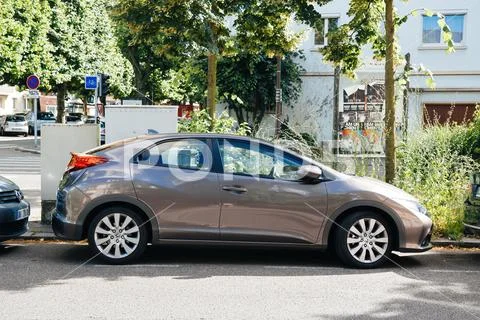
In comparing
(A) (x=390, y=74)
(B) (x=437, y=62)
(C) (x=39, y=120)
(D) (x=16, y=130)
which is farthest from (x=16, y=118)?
(A) (x=390, y=74)

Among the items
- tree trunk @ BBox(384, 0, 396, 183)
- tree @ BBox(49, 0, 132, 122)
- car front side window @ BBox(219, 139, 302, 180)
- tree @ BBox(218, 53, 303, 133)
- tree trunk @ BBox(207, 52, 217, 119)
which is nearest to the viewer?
car front side window @ BBox(219, 139, 302, 180)

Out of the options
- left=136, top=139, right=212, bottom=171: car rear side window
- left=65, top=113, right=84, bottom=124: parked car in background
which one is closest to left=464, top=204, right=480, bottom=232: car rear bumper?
left=136, top=139, right=212, bottom=171: car rear side window

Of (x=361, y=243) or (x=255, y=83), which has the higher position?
(x=255, y=83)

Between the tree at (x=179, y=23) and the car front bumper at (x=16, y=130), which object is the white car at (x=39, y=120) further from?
the tree at (x=179, y=23)

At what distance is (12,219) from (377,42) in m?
6.66

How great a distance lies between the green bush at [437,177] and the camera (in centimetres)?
868

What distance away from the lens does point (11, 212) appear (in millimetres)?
7047

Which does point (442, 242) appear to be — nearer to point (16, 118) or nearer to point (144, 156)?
point (144, 156)

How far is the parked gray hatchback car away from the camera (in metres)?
6.60

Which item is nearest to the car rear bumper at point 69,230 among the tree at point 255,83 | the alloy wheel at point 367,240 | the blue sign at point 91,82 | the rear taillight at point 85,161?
the rear taillight at point 85,161

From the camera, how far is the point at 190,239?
6.68m

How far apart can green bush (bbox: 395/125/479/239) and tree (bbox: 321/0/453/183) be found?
0.49 m

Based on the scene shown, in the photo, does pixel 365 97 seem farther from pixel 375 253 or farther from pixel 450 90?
pixel 375 253

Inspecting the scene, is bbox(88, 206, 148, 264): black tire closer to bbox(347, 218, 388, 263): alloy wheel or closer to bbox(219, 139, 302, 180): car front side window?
bbox(219, 139, 302, 180): car front side window
